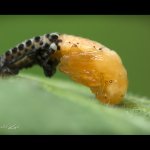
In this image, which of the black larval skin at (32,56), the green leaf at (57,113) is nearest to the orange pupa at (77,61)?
the black larval skin at (32,56)

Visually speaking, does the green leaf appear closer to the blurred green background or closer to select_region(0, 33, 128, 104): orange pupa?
select_region(0, 33, 128, 104): orange pupa

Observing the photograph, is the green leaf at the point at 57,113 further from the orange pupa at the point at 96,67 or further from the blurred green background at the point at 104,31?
the blurred green background at the point at 104,31

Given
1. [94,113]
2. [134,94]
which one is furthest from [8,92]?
[134,94]

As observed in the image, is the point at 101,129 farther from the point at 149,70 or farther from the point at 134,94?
the point at 149,70

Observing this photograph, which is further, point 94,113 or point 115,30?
point 115,30

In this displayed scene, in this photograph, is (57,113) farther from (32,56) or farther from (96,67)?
(32,56)

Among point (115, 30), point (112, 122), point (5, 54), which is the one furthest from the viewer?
point (115, 30)
